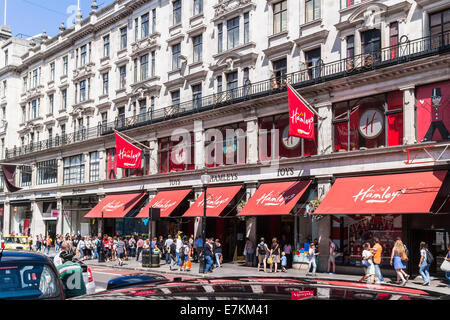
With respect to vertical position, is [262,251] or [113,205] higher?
[113,205]

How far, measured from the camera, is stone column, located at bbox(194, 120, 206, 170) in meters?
35.0

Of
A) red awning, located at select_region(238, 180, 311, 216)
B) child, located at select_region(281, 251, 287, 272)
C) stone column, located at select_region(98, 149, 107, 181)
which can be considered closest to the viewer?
child, located at select_region(281, 251, 287, 272)

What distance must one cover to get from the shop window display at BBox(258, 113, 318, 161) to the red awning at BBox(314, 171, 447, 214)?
3210 millimetres

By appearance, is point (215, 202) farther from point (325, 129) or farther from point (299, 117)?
point (325, 129)

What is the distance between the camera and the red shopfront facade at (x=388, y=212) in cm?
2223

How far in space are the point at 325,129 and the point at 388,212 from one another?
665 centimetres

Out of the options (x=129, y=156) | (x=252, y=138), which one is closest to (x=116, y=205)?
(x=129, y=156)

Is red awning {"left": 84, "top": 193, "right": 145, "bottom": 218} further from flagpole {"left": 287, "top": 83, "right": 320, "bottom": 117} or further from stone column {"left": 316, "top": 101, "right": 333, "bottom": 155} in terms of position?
flagpole {"left": 287, "top": 83, "right": 320, "bottom": 117}

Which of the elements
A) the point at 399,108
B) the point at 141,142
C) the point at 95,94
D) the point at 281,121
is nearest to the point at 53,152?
the point at 95,94

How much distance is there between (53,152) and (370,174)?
36231 mm

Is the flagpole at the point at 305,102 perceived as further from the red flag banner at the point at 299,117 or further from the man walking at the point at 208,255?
the man walking at the point at 208,255

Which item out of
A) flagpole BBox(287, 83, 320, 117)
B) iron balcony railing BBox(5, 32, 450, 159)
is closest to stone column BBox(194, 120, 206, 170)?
iron balcony railing BBox(5, 32, 450, 159)

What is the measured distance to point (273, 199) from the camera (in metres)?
28.5

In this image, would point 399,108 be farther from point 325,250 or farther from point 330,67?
point 325,250
